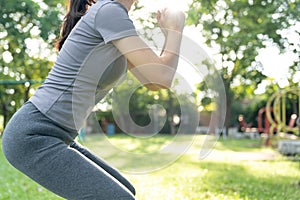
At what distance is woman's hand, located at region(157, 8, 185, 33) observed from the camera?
4.90 ft

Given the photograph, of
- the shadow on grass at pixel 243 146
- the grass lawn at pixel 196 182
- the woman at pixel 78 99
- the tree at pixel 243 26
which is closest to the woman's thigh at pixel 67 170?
the woman at pixel 78 99

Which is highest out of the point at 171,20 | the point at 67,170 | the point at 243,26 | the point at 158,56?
the point at 243,26

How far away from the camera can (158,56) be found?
4.61ft

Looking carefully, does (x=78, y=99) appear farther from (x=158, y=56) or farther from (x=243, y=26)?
(x=243, y=26)

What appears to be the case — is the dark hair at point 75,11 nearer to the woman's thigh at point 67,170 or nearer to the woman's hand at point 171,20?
the woman's hand at point 171,20

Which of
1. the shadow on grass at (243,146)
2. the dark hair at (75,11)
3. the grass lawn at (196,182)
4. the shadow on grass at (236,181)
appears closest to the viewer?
the dark hair at (75,11)

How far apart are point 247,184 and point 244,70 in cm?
125

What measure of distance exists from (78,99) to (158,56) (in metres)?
0.28

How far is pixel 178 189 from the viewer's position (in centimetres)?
439

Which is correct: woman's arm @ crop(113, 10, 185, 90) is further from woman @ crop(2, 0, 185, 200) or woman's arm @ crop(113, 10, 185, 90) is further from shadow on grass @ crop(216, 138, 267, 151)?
shadow on grass @ crop(216, 138, 267, 151)

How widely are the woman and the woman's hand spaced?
0.32 ft

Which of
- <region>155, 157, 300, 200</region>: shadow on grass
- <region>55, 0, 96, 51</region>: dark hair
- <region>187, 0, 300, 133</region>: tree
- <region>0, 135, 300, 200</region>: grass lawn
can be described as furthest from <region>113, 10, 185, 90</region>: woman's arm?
<region>155, 157, 300, 200</region>: shadow on grass

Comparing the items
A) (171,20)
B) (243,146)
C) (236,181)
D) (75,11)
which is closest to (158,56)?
(171,20)

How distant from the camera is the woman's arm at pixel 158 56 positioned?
1366mm
